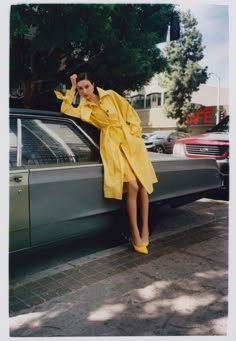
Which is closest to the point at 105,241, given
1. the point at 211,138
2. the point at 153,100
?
the point at 211,138

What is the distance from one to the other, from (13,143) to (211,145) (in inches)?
170

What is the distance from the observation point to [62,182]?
272cm

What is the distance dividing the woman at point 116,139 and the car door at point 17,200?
71cm

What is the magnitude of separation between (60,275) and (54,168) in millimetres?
936

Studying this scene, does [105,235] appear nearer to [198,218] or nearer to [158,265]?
[158,265]

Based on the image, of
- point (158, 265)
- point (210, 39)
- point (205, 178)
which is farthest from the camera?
point (205, 178)

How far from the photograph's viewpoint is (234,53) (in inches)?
81.1

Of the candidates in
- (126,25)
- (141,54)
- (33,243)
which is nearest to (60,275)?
(33,243)

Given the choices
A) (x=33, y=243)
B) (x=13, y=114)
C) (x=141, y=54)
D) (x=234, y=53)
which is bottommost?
(x=33, y=243)

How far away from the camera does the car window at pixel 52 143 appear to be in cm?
268

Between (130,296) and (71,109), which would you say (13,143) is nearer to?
(71,109)

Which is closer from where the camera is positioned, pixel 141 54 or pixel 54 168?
pixel 54 168

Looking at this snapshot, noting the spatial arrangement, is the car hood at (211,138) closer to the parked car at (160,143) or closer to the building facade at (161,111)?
the parked car at (160,143)

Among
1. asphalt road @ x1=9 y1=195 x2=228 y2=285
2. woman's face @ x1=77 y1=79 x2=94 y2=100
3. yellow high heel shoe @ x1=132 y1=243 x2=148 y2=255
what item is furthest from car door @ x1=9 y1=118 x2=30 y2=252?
yellow high heel shoe @ x1=132 y1=243 x2=148 y2=255
